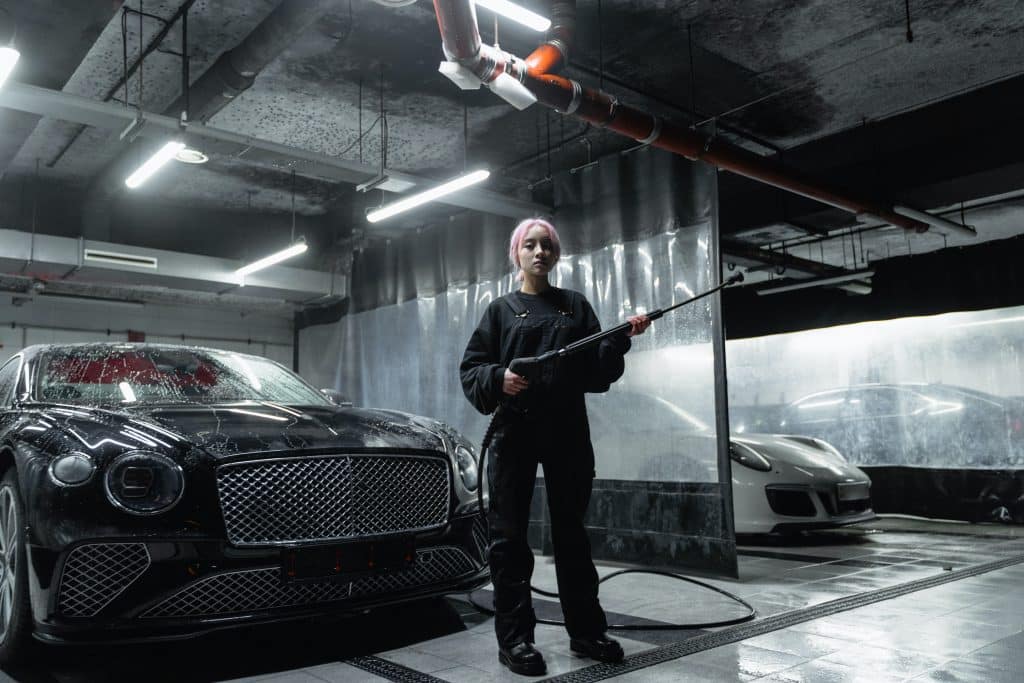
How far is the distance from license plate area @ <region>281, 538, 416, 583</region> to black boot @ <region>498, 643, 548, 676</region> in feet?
1.49

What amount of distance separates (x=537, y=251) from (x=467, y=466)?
2.95ft

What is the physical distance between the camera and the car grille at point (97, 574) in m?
2.22

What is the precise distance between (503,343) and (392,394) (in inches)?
→ 221

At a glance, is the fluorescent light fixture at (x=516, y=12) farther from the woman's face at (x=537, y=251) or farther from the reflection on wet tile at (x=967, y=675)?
the reflection on wet tile at (x=967, y=675)

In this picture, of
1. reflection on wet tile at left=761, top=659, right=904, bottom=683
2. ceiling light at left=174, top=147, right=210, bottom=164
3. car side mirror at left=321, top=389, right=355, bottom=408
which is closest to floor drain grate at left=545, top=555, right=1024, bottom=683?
reflection on wet tile at left=761, top=659, right=904, bottom=683

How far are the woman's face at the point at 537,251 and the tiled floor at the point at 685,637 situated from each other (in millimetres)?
1338

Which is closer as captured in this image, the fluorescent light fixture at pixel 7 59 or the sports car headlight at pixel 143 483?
the sports car headlight at pixel 143 483

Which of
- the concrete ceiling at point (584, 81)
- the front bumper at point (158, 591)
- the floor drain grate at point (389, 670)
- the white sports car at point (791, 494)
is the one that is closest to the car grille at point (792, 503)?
the white sports car at point (791, 494)

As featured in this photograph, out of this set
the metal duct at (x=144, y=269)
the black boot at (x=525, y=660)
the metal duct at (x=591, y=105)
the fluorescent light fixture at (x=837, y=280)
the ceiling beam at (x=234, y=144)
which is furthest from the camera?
the fluorescent light fixture at (x=837, y=280)

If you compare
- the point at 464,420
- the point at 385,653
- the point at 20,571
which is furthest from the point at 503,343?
the point at 464,420

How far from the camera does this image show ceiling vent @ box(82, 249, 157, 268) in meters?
8.35

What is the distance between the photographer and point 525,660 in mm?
2438

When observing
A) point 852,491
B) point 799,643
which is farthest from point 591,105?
Result: point 852,491

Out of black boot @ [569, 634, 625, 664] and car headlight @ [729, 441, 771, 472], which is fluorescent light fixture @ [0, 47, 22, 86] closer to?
black boot @ [569, 634, 625, 664]
